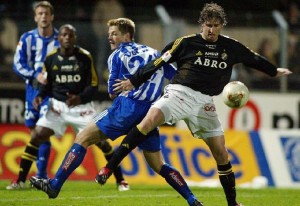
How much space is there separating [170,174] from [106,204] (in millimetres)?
920

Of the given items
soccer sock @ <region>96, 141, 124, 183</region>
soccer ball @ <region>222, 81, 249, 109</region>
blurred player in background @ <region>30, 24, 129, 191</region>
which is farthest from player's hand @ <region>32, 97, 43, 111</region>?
soccer ball @ <region>222, 81, 249, 109</region>

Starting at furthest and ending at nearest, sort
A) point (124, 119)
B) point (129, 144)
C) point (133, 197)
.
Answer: point (133, 197) < point (124, 119) < point (129, 144)

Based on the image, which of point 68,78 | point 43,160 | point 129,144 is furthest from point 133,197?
point 43,160

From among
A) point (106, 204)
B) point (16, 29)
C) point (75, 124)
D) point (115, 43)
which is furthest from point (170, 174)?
point (16, 29)

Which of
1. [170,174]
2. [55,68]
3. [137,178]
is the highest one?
[55,68]

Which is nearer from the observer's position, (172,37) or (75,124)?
(75,124)

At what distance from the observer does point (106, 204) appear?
9.03 meters

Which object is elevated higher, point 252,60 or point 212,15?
point 212,15

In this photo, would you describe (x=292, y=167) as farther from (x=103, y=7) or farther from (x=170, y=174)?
(x=170, y=174)

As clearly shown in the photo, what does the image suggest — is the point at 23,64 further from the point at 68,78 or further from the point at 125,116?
the point at 125,116

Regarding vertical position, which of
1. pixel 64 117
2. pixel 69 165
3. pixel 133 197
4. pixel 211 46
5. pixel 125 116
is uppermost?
pixel 211 46

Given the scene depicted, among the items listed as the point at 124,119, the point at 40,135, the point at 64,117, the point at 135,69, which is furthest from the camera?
the point at 64,117

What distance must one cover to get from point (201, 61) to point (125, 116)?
1021 mm

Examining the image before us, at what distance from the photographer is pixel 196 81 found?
8273mm
